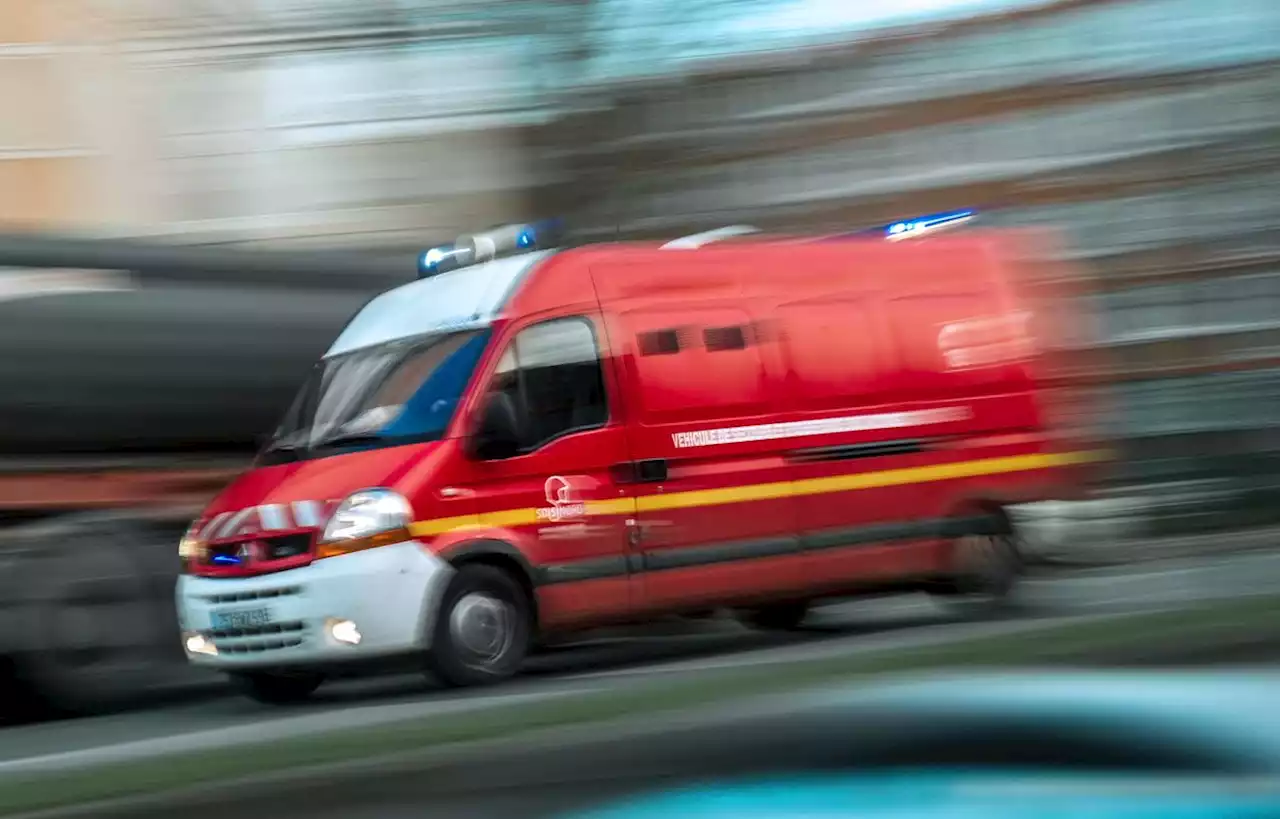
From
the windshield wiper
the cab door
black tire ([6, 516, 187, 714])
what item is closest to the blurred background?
black tire ([6, 516, 187, 714])

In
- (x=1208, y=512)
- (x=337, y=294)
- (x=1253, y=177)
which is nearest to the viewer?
(x=337, y=294)

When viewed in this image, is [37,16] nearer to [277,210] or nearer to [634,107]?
[277,210]

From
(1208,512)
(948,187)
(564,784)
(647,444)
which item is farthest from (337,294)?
(948,187)

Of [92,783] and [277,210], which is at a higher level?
[277,210]

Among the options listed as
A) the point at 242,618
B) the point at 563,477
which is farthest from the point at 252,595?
the point at 563,477

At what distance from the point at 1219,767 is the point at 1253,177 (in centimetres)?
2469

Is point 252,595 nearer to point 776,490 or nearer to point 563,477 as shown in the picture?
point 563,477

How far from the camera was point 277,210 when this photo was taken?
32.5m

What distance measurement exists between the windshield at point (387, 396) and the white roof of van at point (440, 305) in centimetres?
8

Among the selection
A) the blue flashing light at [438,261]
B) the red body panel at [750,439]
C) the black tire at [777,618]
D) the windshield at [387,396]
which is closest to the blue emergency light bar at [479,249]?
the blue flashing light at [438,261]

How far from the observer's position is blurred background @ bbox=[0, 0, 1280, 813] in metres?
11.1

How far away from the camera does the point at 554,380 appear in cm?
989

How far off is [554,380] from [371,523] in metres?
1.25

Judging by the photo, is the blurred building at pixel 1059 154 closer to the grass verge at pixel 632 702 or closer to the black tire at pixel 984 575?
the black tire at pixel 984 575
